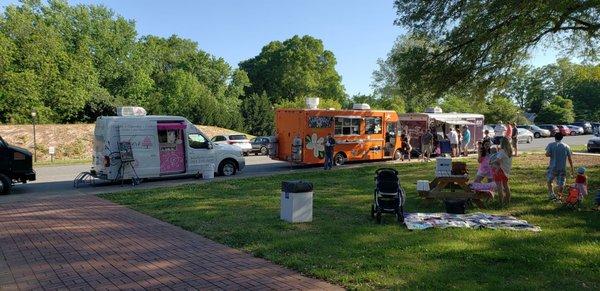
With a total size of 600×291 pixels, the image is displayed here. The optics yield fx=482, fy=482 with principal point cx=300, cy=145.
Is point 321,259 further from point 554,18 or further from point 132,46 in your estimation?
point 132,46

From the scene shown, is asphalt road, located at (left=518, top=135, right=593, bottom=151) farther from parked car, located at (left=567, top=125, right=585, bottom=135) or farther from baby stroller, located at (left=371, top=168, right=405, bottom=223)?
baby stroller, located at (left=371, top=168, right=405, bottom=223)

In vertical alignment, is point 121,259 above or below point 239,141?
below

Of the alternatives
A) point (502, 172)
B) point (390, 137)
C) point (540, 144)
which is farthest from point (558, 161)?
point (540, 144)

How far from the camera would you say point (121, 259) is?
7.02 meters

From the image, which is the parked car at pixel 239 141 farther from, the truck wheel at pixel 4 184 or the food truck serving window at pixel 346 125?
the truck wheel at pixel 4 184

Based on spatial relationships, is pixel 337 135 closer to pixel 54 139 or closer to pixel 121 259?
pixel 121 259

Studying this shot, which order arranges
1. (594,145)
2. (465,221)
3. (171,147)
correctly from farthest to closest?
(594,145) < (171,147) < (465,221)

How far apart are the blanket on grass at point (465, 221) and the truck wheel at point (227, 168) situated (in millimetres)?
10728

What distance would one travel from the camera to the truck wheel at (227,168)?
750 inches

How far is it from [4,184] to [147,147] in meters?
4.40

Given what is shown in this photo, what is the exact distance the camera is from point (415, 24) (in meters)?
18.8

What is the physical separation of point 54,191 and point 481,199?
1288 cm

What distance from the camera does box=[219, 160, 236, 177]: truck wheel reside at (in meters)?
19.1

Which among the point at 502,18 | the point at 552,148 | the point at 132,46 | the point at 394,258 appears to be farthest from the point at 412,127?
the point at 132,46
